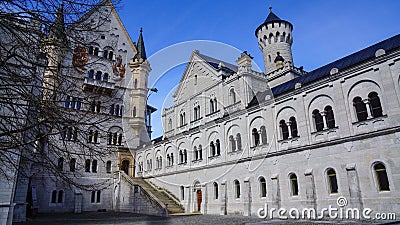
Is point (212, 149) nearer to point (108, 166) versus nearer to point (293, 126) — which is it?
point (293, 126)

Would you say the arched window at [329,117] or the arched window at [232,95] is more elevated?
the arched window at [232,95]

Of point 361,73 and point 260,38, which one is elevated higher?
point 260,38

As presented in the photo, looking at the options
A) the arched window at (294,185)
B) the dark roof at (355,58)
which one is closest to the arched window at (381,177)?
the arched window at (294,185)

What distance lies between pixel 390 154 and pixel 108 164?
38427mm

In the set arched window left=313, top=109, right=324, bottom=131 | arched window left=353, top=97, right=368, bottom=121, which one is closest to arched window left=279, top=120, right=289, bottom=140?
arched window left=313, top=109, right=324, bottom=131

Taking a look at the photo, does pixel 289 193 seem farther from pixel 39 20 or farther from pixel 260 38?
pixel 260 38

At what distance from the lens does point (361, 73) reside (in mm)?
19141

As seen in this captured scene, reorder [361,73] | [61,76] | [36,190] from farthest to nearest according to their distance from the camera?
[36,190]
[361,73]
[61,76]

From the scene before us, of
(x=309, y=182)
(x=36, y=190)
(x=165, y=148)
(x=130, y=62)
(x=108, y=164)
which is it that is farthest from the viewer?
(x=130, y=62)

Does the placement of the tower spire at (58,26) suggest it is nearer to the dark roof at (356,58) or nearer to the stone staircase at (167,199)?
the dark roof at (356,58)

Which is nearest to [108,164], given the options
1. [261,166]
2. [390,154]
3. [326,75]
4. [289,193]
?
[261,166]

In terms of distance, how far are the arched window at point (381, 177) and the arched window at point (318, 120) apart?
15.5ft

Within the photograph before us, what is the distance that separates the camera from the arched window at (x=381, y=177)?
16.9 meters

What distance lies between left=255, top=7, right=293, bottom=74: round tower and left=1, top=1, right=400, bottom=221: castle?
184 millimetres
